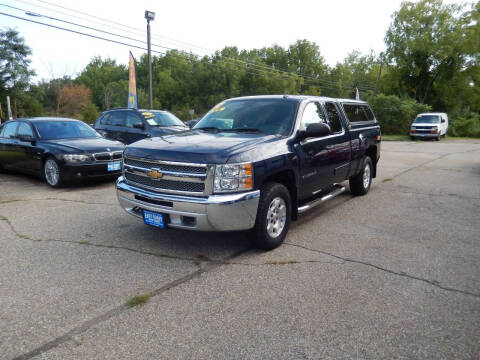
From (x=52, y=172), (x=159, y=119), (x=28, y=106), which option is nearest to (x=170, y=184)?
(x=52, y=172)

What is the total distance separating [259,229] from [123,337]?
191 centimetres

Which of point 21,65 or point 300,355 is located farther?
point 21,65

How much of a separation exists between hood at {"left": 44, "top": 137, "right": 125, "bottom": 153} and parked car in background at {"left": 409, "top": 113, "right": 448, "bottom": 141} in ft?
79.6

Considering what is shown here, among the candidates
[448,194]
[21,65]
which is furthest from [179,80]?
[448,194]

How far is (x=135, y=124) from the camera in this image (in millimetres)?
11500

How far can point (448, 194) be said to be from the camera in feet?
25.6

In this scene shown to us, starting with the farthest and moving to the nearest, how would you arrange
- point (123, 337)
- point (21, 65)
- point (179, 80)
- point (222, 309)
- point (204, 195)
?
point (179, 80) < point (21, 65) < point (204, 195) < point (222, 309) < point (123, 337)

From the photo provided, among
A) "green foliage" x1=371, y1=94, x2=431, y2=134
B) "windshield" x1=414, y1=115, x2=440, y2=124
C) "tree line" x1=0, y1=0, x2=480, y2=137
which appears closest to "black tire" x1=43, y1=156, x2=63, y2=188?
"tree line" x1=0, y1=0, x2=480, y2=137

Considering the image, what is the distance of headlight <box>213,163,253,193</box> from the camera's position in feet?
12.9

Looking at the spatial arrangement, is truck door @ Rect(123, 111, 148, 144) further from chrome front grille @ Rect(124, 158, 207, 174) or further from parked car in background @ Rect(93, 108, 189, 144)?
chrome front grille @ Rect(124, 158, 207, 174)

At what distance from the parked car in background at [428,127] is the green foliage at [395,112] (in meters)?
4.87

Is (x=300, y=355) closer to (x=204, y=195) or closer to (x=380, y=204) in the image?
(x=204, y=195)

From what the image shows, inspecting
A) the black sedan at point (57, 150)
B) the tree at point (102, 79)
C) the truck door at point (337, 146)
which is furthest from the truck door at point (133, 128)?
the tree at point (102, 79)

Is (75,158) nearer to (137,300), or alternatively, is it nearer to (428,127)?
(137,300)
